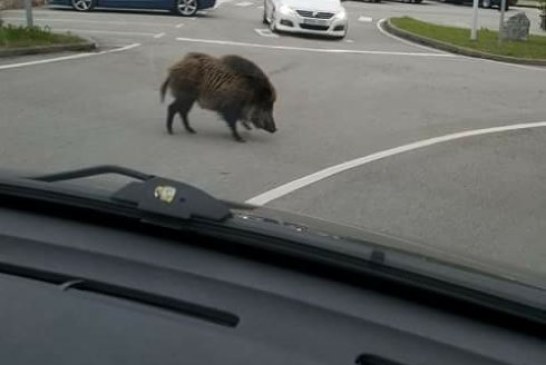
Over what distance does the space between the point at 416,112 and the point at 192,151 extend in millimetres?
4328

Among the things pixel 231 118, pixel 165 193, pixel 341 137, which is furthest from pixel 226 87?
pixel 165 193

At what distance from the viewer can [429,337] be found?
171 centimetres

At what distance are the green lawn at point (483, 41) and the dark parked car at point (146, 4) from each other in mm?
5848

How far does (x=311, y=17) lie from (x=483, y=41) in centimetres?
446

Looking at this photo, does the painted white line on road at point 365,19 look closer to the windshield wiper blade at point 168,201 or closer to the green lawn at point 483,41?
the green lawn at point 483,41

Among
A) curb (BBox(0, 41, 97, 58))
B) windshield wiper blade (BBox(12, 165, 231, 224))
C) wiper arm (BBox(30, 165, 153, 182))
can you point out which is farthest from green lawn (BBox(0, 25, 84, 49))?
windshield wiper blade (BBox(12, 165, 231, 224))

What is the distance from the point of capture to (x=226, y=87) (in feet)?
29.6

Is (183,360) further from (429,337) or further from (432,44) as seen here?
(432,44)

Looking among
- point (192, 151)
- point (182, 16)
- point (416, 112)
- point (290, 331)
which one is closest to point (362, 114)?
point (416, 112)

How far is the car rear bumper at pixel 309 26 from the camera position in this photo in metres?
21.5

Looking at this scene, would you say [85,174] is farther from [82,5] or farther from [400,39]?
[82,5]

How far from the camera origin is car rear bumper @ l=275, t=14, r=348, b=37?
70.6ft

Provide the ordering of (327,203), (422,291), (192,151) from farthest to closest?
(192,151), (327,203), (422,291)

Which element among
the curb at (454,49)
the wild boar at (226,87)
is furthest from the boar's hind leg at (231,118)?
the curb at (454,49)
